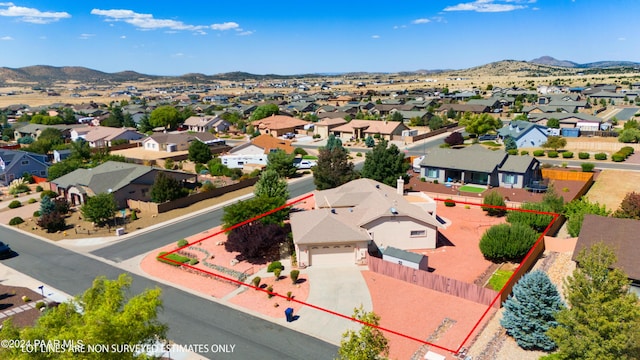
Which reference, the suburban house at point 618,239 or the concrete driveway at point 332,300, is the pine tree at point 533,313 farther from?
the concrete driveway at point 332,300

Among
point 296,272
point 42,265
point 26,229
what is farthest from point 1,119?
point 296,272

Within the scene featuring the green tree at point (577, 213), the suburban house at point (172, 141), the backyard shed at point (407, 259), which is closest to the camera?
the backyard shed at point (407, 259)

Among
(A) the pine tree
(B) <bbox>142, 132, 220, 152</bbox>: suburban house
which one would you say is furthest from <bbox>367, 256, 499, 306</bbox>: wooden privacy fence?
(B) <bbox>142, 132, 220, 152</bbox>: suburban house

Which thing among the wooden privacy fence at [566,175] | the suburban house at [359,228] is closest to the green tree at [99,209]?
the suburban house at [359,228]

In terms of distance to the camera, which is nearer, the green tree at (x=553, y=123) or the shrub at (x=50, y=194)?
the shrub at (x=50, y=194)

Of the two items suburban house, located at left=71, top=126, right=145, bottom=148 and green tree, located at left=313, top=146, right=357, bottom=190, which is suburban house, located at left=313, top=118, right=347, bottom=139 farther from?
green tree, located at left=313, top=146, right=357, bottom=190

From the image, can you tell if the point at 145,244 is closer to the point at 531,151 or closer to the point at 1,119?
the point at 531,151
